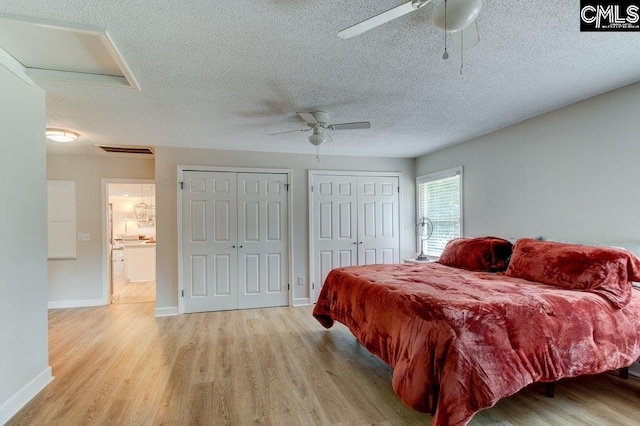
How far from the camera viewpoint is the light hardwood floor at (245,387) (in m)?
1.95

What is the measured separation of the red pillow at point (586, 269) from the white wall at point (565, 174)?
22.5 inches

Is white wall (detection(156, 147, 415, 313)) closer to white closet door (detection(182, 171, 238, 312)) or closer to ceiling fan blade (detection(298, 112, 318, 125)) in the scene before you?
white closet door (detection(182, 171, 238, 312))

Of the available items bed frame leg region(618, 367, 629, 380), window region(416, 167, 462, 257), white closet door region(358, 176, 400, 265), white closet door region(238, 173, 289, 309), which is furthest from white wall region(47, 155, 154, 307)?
bed frame leg region(618, 367, 629, 380)

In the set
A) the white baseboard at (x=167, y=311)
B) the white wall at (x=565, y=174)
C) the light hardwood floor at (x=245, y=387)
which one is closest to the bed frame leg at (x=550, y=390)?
the light hardwood floor at (x=245, y=387)

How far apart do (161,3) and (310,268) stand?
384cm

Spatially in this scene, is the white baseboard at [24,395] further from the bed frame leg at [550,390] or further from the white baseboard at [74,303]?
the bed frame leg at [550,390]

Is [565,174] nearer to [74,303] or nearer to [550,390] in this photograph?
[550,390]

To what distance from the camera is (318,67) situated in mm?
2158

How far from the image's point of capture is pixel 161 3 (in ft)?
4.99

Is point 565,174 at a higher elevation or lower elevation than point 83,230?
higher

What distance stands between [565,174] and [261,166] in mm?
3711

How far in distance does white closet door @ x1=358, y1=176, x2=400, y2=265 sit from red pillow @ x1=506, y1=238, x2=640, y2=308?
2.59 meters

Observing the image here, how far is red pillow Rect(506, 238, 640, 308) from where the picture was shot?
2.06 meters

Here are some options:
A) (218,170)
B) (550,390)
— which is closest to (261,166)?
(218,170)
